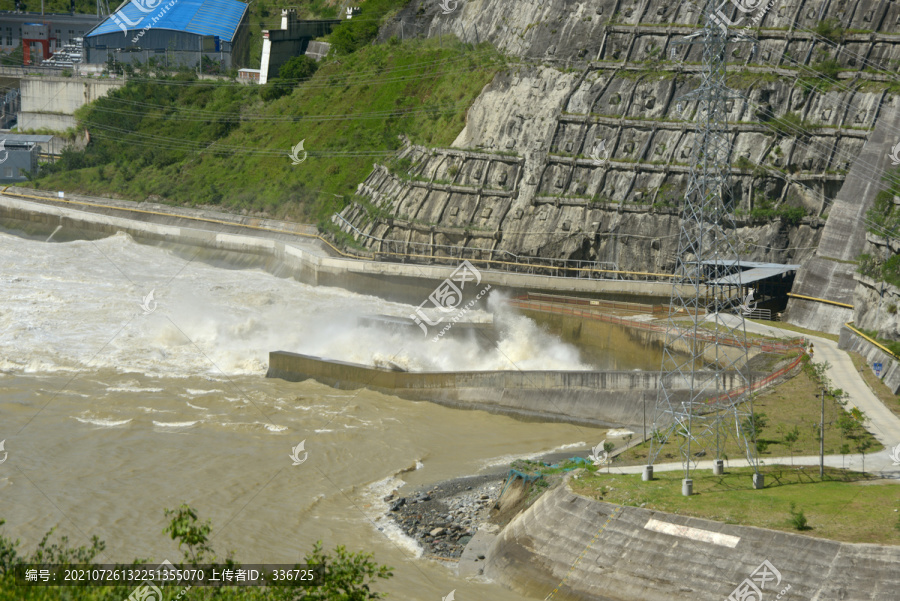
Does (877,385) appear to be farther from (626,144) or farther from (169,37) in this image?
(169,37)

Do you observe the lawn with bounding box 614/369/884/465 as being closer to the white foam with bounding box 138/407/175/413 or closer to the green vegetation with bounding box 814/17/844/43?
the white foam with bounding box 138/407/175/413

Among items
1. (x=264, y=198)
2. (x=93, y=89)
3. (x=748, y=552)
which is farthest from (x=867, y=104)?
(x=93, y=89)

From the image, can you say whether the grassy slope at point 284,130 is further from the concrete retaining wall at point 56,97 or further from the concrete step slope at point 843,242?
the concrete step slope at point 843,242

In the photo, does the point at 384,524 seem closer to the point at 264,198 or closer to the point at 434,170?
the point at 434,170

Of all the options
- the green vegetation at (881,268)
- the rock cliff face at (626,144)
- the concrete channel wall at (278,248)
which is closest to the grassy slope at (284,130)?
the concrete channel wall at (278,248)

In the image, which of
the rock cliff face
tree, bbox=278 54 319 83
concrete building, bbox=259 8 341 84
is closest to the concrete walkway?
the rock cliff face
